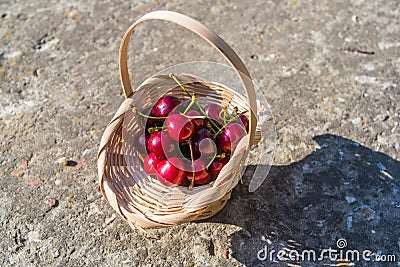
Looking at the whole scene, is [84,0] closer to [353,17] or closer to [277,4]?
[277,4]

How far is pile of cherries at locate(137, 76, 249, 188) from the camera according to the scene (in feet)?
4.92

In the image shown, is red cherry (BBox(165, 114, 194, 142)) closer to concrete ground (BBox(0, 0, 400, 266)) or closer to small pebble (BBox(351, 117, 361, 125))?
concrete ground (BBox(0, 0, 400, 266))

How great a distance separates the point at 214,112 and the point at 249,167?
1.21ft

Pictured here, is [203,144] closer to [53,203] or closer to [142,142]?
[142,142]

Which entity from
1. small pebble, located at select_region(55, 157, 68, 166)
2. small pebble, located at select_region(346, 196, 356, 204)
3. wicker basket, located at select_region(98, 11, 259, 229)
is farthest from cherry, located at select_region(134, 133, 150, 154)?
small pebble, located at select_region(346, 196, 356, 204)

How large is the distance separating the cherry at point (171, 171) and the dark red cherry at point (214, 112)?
0.60 feet

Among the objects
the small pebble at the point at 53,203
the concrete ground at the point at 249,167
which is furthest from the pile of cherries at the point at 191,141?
the small pebble at the point at 53,203

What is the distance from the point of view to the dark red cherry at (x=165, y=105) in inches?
62.5

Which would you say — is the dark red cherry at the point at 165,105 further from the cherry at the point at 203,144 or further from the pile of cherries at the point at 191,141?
the cherry at the point at 203,144

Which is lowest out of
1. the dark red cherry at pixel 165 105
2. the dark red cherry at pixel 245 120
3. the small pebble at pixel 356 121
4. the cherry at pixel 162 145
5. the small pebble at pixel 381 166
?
the small pebble at pixel 381 166

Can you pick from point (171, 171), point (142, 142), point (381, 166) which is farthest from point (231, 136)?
point (381, 166)

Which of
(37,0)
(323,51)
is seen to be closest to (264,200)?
(323,51)

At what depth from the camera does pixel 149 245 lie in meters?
1.65

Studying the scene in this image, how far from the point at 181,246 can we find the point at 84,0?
1.51 m
